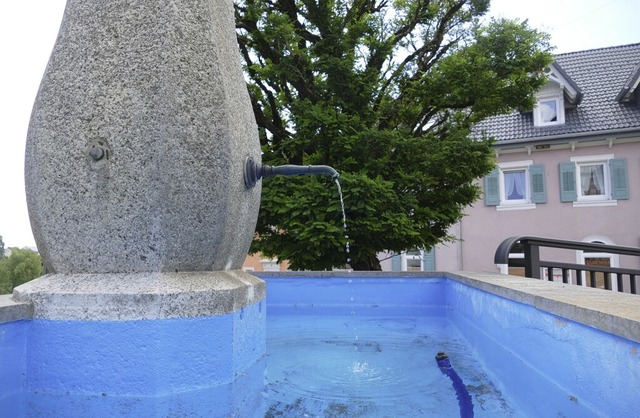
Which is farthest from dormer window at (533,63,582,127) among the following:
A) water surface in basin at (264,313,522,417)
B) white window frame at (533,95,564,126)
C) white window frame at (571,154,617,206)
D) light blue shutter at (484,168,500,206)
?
water surface in basin at (264,313,522,417)

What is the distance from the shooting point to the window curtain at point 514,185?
17.0m

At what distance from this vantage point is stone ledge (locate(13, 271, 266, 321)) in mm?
2498

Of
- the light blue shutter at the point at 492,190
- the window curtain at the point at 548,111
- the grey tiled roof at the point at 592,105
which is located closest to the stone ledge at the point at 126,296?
the grey tiled roof at the point at 592,105

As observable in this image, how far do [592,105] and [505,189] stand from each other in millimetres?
4112

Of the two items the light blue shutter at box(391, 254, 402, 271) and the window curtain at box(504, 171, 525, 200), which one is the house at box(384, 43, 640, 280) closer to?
the window curtain at box(504, 171, 525, 200)

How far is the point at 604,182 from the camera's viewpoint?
15.9m

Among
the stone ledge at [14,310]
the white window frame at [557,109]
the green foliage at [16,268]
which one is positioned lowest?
the green foliage at [16,268]

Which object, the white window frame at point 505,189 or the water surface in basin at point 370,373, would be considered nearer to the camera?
the water surface in basin at point 370,373

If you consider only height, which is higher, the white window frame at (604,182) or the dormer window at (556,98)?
the dormer window at (556,98)

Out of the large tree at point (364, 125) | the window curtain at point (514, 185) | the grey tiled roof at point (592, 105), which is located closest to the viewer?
the large tree at point (364, 125)

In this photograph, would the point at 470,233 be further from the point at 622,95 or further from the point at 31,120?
the point at 31,120

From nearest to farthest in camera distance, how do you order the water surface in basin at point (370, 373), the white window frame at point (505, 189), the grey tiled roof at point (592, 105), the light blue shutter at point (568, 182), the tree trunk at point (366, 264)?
the water surface in basin at point (370, 373), the tree trunk at point (366, 264), the grey tiled roof at point (592, 105), the light blue shutter at point (568, 182), the white window frame at point (505, 189)

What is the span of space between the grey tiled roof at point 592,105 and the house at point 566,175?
0.03m

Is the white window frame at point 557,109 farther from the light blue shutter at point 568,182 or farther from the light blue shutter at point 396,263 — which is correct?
the light blue shutter at point 396,263
